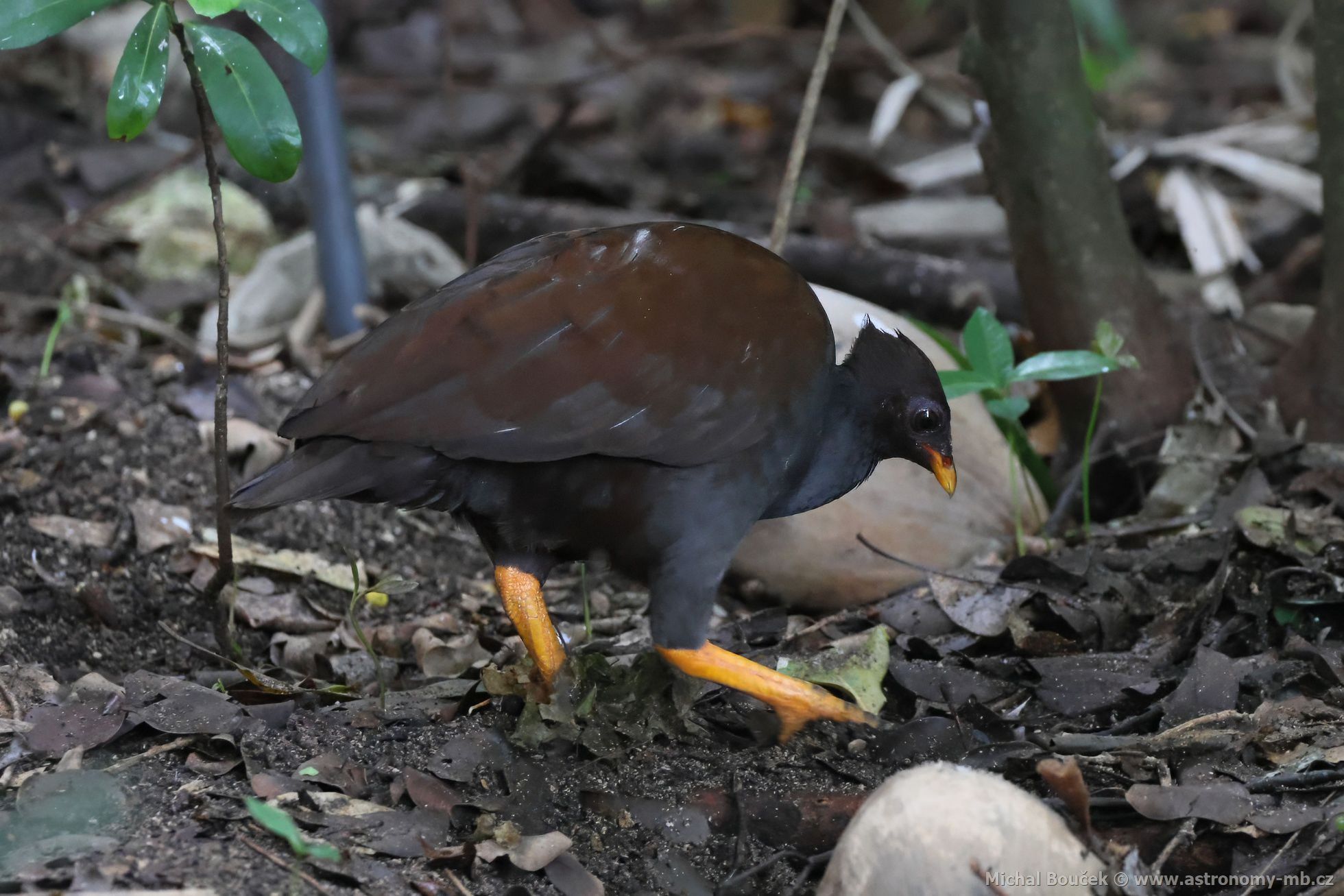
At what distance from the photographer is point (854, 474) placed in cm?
325

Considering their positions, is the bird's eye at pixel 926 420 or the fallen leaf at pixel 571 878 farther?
the bird's eye at pixel 926 420

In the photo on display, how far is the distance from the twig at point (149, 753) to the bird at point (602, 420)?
1.59ft

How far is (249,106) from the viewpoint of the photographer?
2.72 meters

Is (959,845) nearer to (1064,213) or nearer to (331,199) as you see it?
(1064,213)

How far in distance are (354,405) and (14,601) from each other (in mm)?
1211

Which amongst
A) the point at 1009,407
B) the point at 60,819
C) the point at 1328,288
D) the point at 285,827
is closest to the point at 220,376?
the point at 60,819

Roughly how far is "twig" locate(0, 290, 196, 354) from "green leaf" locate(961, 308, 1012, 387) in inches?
110

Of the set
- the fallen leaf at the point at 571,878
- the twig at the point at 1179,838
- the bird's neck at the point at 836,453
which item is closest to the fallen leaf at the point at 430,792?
the fallen leaf at the point at 571,878

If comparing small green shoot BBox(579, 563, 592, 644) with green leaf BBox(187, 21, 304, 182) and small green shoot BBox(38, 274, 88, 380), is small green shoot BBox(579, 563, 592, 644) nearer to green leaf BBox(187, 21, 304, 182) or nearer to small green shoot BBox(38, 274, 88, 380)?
green leaf BBox(187, 21, 304, 182)

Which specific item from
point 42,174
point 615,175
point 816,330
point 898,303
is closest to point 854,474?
point 816,330

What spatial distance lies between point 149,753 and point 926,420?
6.04 ft

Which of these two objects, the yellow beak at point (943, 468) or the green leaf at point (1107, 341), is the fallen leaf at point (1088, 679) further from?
the green leaf at point (1107, 341)

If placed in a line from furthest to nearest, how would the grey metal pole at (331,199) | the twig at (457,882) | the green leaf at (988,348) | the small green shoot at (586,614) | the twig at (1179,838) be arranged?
the grey metal pole at (331,199) < the green leaf at (988,348) < the small green shoot at (586,614) < the twig at (1179,838) < the twig at (457,882)

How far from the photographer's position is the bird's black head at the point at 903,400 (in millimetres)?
3240
